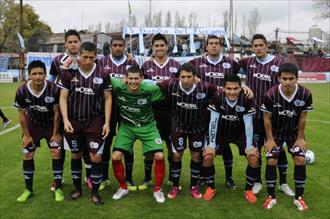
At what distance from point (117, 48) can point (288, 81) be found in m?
2.39

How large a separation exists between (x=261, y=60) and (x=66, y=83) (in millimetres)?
2655

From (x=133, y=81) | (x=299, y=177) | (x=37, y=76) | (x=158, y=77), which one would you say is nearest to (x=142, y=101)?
(x=133, y=81)

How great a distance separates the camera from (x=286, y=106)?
5.24 meters

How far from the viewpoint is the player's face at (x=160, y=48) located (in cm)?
585

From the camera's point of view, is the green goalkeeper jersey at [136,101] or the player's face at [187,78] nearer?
the player's face at [187,78]

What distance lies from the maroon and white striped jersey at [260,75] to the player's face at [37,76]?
278cm

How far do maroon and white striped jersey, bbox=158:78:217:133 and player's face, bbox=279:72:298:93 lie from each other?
899 mm

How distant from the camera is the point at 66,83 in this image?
5.35 meters

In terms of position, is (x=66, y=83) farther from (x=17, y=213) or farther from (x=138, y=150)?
(x=138, y=150)

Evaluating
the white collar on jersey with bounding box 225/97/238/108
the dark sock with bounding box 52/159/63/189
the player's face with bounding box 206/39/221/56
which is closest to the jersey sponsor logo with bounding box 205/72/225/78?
the player's face with bounding box 206/39/221/56

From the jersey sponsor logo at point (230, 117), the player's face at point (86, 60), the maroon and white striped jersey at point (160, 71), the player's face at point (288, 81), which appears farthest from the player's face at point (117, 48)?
the player's face at point (288, 81)

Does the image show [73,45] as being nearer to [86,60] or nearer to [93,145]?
[86,60]

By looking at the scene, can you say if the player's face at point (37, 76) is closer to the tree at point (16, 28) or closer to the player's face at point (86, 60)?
the player's face at point (86, 60)

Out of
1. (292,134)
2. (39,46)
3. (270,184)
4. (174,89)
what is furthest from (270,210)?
(39,46)
